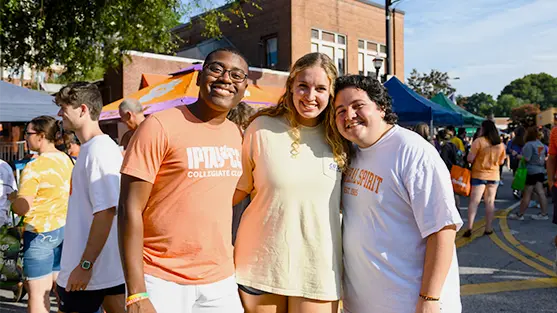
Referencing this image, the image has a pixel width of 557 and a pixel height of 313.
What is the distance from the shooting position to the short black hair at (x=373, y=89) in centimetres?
211

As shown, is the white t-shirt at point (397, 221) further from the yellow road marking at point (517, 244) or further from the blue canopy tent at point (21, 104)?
the blue canopy tent at point (21, 104)

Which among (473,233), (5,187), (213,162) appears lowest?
(473,233)

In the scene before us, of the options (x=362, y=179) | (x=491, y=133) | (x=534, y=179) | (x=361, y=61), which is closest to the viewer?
(x=362, y=179)

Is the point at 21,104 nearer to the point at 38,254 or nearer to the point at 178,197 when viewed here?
the point at 38,254

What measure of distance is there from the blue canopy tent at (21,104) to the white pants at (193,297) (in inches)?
273

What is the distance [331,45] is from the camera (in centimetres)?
2148

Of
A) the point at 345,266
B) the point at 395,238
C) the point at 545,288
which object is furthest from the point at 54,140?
the point at 545,288

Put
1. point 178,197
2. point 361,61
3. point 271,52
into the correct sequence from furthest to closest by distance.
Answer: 1. point 361,61
2. point 271,52
3. point 178,197

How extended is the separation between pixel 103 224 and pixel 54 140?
1.70 metres

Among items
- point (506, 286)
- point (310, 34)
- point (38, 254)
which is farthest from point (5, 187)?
point (310, 34)

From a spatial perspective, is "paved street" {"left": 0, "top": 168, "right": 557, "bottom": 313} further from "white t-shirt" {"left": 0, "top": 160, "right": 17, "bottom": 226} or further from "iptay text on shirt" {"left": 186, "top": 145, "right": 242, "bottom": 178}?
"iptay text on shirt" {"left": 186, "top": 145, "right": 242, "bottom": 178}

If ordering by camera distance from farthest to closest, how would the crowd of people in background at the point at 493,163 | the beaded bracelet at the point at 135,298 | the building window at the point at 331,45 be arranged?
the building window at the point at 331,45 → the crowd of people in background at the point at 493,163 → the beaded bracelet at the point at 135,298

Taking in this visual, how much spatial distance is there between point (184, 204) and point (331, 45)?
68.2 ft

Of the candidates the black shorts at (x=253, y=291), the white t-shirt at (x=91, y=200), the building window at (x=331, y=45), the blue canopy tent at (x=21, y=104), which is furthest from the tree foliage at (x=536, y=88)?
the white t-shirt at (x=91, y=200)
